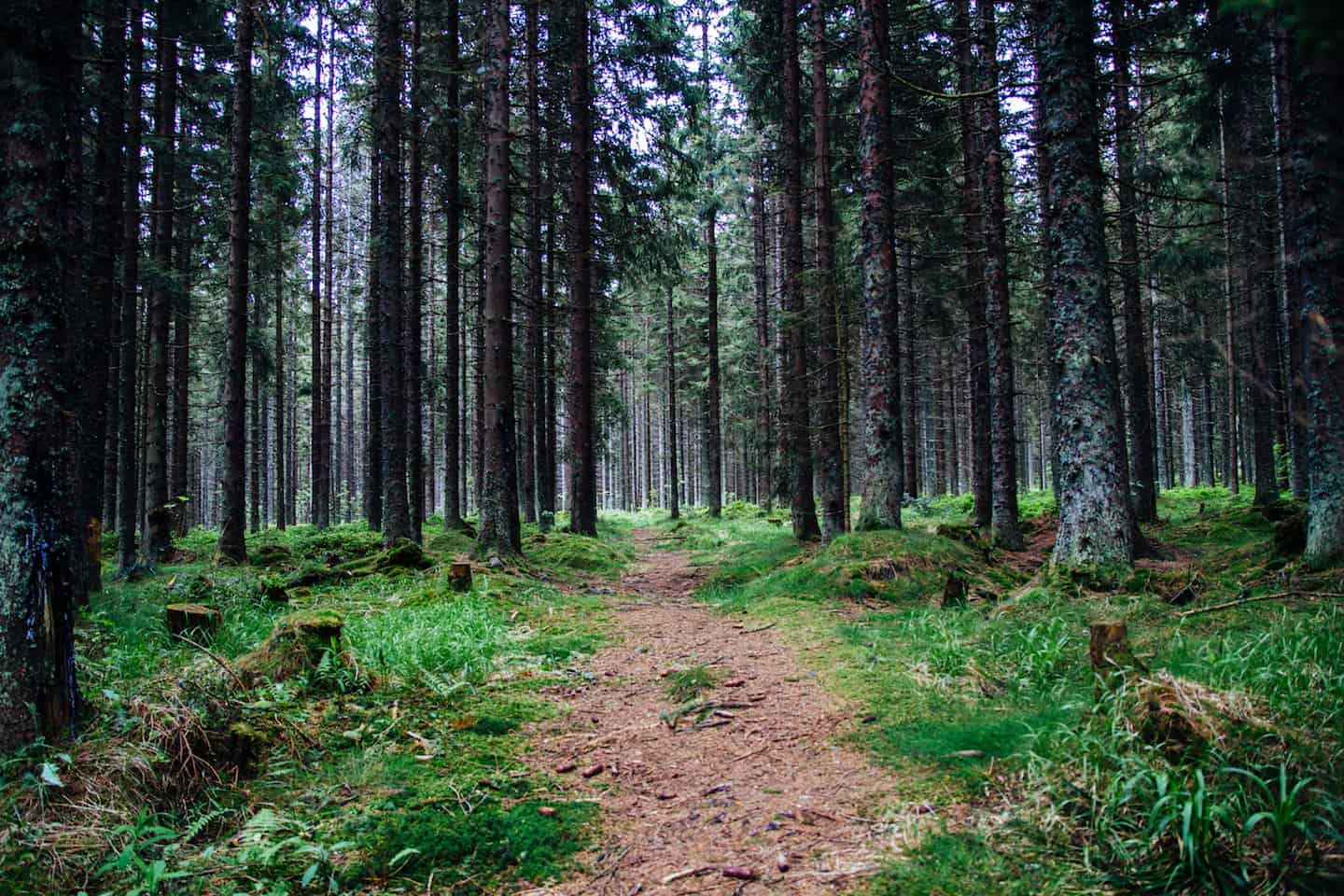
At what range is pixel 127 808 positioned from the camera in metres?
3.35

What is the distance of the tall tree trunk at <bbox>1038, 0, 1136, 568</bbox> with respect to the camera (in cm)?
710

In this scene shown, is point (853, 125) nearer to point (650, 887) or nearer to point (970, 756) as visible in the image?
point (970, 756)

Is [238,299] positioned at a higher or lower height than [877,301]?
higher

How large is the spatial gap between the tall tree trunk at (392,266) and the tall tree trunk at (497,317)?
233 cm

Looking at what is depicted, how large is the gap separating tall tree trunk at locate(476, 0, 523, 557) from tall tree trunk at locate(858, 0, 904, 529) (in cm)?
619

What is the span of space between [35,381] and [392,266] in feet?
34.3

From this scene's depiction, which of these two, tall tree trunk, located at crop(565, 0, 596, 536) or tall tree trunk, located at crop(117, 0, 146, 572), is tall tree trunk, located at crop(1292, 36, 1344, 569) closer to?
tall tree trunk, located at crop(565, 0, 596, 536)

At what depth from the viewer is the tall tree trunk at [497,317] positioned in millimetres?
12000

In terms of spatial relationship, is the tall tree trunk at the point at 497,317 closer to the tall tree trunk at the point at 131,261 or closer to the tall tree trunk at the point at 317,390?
the tall tree trunk at the point at 131,261

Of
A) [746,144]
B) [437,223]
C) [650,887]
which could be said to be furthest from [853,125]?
[437,223]

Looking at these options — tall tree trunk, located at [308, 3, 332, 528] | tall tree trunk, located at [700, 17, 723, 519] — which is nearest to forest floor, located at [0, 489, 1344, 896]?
tall tree trunk, located at [308, 3, 332, 528]

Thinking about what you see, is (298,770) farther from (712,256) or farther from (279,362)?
(279,362)

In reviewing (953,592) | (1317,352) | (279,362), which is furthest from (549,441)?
(1317,352)

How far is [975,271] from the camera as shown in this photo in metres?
15.1
